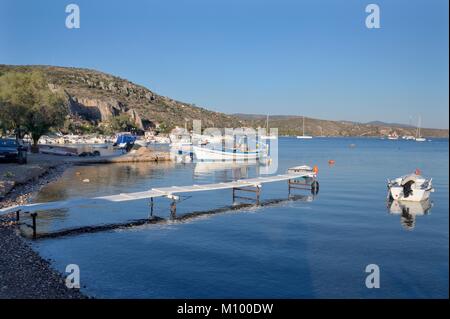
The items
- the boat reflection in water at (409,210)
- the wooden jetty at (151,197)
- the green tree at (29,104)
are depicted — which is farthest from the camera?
the green tree at (29,104)

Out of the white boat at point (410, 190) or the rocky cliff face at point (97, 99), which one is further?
the rocky cliff face at point (97, 99)

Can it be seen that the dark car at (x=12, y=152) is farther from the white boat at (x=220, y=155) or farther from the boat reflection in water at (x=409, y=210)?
the boat reflection in water at (x=409, y=210)

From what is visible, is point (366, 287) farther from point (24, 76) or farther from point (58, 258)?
point (24, 76)

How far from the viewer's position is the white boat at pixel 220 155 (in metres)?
69.8

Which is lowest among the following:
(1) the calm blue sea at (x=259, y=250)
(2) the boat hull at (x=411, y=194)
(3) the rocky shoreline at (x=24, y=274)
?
(1) the calm blue sea at (x=259, y=250)

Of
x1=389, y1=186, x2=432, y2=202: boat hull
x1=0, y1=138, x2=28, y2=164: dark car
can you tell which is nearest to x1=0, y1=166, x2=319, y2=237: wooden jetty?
x1=389, y1=186, x2=432, y2=202: boat hull

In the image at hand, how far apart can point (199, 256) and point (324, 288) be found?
5.30 meters

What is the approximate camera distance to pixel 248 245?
63.4 ft

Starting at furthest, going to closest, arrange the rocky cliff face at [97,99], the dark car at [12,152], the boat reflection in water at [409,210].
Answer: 1. the rocky cliff face at [97,99]
2. the dark car at [12,152]
3. the boat reflection in water at [409,210]

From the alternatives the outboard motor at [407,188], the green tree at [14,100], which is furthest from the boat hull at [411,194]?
the green tree at [14,100]

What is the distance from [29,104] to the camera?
52.4 metres

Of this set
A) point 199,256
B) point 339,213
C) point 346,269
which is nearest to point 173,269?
point 199,256

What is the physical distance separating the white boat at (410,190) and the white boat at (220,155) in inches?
1490

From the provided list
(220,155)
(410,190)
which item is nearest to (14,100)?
(220,155)
